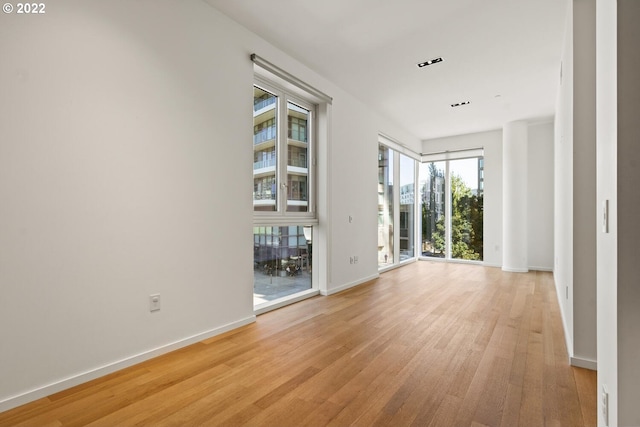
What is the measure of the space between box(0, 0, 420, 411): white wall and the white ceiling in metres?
0.55

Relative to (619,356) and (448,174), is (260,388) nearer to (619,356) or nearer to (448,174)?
(619,356)

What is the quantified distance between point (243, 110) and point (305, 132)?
1.30 meters

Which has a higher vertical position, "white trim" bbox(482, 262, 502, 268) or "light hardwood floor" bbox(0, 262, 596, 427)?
"light hardwood floor" bbox(0, 262, 596, 427)

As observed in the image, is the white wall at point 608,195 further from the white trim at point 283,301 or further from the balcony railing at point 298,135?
the balcony railing at point 298,135

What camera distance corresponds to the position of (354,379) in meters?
2.04

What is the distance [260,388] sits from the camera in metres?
1.93

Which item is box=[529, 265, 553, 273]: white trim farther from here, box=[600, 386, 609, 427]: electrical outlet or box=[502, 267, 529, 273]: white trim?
box=[600, 386, 609, 427]: electrical outlet

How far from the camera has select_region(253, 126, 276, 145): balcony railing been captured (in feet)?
11.4

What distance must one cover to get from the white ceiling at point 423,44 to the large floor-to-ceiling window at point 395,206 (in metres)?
1.59

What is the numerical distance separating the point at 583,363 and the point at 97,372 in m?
3.29

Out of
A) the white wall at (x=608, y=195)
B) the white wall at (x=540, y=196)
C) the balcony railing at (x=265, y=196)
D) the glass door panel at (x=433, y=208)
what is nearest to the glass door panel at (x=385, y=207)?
the glass door panel at (x=433, y=208)

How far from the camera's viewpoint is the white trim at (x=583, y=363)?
218cm

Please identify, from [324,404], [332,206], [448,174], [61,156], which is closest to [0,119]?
[61,156]

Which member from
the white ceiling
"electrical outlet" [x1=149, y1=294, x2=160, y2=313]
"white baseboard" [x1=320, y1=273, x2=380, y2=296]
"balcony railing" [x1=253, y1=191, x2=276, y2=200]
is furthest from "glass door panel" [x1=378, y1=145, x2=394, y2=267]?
"electrical outlet" [x1=149, y1=294, x2=160, y2=313]
